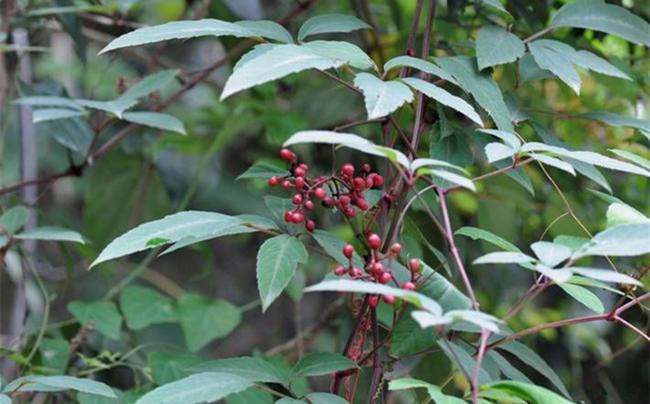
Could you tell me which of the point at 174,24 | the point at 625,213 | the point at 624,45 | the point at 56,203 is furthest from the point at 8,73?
the point at 56,203

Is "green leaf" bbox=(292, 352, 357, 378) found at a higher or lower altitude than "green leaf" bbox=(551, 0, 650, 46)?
lower

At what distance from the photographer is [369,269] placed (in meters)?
0.58

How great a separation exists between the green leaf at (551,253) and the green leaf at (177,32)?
0.26 meters

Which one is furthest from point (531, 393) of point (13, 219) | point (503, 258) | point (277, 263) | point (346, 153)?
point (346, 153)

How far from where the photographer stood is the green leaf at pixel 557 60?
0.70 metres

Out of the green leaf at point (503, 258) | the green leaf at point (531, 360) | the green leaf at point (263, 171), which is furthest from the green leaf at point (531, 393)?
the green leaf at point (263, 171)

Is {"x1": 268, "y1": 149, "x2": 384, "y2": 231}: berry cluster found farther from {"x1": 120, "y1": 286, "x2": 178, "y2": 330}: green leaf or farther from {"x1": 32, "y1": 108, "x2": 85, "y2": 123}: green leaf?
{"x1": 120, "y1": 286, "x2": 178, "y2": 330}: green leaf

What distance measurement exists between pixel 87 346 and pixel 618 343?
0.87 metres

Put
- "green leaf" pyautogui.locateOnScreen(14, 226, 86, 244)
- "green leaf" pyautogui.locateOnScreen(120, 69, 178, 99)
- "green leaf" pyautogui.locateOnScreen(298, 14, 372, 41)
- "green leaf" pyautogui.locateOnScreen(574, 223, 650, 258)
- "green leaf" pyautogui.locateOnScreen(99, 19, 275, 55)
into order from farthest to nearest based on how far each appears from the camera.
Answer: "green leaf" pyautogui.locateOnScreen(120, 69, 178, 99), "green leaf" pyautogui.locateOnScreen(14, 226, 86, 244), "green leaf" pyautogui.locateOnScreen(298, 14, 372, 41), "green leaf" pyautogui.locateOnScreen(99, 19, 275, 55), "green leaf" pyautogui.locateOnScreen(574, 223, 650, 258)

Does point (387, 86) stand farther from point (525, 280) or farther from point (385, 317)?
point (525, 280)

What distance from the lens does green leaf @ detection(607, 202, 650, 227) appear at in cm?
62

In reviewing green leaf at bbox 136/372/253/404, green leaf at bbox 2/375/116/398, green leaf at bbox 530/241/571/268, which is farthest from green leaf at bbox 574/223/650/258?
green leaf at bbox 2/375/116/398

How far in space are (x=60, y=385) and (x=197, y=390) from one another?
147 mm

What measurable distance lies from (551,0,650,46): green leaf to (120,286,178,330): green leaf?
560 millimetres
